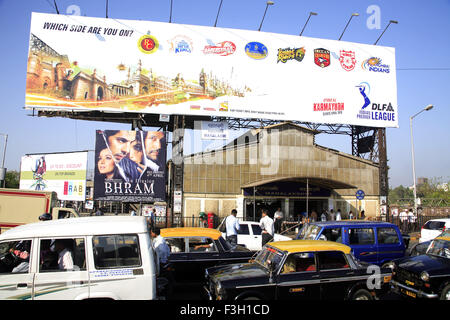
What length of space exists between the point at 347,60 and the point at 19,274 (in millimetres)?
25760

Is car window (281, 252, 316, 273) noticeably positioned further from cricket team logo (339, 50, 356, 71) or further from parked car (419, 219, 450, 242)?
cricket team logo (339, 50, 356, 71)

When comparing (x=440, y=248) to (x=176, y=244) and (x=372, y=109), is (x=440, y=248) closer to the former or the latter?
(x=176, y=244)

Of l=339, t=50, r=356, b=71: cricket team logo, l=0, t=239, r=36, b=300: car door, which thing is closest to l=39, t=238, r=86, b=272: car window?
l=0, t=239, r=36, b=300: car door

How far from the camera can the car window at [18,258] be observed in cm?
511

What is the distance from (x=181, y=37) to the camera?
73.6ft

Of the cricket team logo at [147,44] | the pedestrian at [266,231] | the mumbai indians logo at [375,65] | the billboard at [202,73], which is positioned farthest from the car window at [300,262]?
the mumbai indians logo at [375,65]

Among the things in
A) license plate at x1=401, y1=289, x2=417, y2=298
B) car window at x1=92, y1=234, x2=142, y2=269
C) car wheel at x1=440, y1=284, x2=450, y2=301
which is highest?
car window at x1=92, y1=234, x2=142, y2=269

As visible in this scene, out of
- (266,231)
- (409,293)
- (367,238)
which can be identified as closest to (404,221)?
(266,231)

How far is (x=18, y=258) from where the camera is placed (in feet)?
17.9

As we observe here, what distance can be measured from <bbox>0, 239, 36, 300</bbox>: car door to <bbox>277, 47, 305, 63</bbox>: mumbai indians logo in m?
21.8

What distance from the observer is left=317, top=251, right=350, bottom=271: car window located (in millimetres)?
6352
